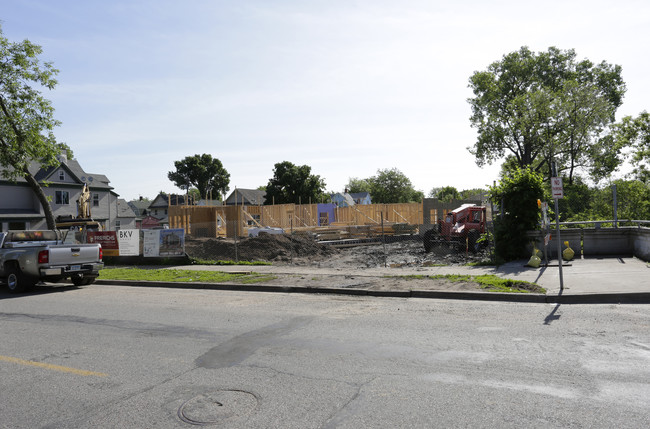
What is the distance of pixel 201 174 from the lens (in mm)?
84625

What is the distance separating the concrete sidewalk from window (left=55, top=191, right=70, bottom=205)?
117 feet

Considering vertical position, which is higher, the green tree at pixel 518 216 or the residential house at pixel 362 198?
the residential house at pixel 362 198

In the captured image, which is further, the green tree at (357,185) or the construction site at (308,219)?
the green tree at (357,185)

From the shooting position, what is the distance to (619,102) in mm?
48562

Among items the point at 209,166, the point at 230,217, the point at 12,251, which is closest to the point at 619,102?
the point at 230,217

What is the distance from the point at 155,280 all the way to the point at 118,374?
9767mm

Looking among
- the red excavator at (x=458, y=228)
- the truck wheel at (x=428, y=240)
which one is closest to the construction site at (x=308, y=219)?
the red excavator at (x=458, y=228)

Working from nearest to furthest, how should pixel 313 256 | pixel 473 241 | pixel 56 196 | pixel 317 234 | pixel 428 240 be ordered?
pixel 473 241, pixel 428 240, pixel 313 256, pixel 317 234, pixel 56 196

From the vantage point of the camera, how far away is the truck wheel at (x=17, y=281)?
13.0 m

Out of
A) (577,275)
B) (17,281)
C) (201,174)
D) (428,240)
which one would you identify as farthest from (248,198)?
(577,275)

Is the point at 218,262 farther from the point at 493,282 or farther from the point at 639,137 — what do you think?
the point at 639,137

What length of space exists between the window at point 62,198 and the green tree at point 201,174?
38.7 m

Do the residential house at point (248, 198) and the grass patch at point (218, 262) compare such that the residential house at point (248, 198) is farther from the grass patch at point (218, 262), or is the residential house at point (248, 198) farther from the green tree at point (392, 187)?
the grass patch at point (218, 262)

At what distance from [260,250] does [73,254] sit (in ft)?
31.3
